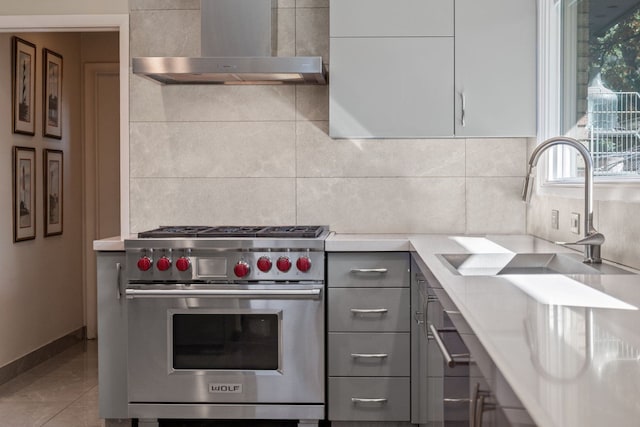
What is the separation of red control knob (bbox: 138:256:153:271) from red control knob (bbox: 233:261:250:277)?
382 millimetres

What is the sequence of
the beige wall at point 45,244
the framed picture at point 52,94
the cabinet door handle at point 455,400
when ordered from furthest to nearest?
the framed picture at point 52,94
the beige wall at point 45,244
the cabinet door handle at point 455,400

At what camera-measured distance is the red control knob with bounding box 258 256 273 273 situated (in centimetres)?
346

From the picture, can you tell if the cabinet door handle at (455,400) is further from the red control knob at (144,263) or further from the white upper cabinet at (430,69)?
the white upper cabinet at (430,69)

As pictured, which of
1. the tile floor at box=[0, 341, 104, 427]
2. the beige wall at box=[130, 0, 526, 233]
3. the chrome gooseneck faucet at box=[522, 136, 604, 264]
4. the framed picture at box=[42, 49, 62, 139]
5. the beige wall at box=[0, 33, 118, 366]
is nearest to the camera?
the chrome gooseneck faucet at box=[522, 136, 604, 264]

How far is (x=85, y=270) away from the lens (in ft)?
19.3

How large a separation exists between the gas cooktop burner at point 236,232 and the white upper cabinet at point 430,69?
1.63ft

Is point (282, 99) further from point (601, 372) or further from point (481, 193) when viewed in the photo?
point (601, 372)

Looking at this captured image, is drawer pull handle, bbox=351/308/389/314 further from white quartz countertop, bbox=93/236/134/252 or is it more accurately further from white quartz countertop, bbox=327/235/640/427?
white quartz countertop, bbox=93/236/134/252

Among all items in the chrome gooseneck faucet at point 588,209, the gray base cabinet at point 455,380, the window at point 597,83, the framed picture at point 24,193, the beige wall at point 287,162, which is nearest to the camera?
the gray base cabinet at point 455,380

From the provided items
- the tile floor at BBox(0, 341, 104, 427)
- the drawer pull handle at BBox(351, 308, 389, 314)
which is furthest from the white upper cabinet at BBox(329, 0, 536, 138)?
the tile floor at BBox(0, 341, 104, 427)

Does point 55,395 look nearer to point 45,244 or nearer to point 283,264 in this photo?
point 45,244

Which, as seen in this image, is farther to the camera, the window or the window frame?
the window frame

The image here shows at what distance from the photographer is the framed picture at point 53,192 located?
5.22 meters

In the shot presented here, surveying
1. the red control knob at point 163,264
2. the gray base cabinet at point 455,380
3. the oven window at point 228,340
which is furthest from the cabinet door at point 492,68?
the red control knob at point 163,264
